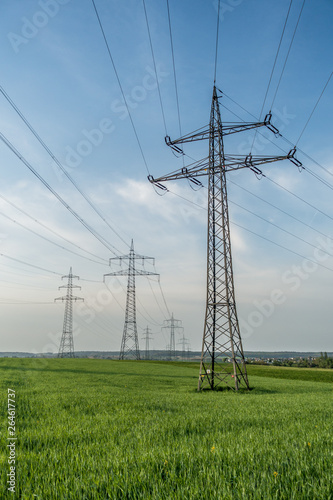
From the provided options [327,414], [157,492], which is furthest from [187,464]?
[327,414]

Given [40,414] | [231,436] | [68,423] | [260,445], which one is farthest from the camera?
[40,414]

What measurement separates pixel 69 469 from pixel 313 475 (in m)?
3.47

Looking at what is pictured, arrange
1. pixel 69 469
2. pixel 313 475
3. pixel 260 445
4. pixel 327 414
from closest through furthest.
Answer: pixel 313 475
pixel 69 469
pixel 260 445
pixel 327 414

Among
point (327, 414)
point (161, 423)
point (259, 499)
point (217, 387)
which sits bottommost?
point (217, 387)

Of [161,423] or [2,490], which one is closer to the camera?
[2,490]

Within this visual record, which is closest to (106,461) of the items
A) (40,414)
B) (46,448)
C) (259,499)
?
(46,448)

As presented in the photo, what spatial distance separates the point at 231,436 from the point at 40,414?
617 centimetres

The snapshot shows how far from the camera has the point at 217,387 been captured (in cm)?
2400

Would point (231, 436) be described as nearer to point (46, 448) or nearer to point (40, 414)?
point (46, 448)

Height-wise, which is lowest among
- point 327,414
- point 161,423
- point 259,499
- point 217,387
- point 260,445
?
point 217,387

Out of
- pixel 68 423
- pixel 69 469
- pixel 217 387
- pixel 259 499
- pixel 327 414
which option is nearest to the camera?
pixel 259 499

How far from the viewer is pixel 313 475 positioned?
167 inches

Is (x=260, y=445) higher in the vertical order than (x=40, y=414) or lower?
higher

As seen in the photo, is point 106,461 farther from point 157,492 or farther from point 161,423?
point 161,423
